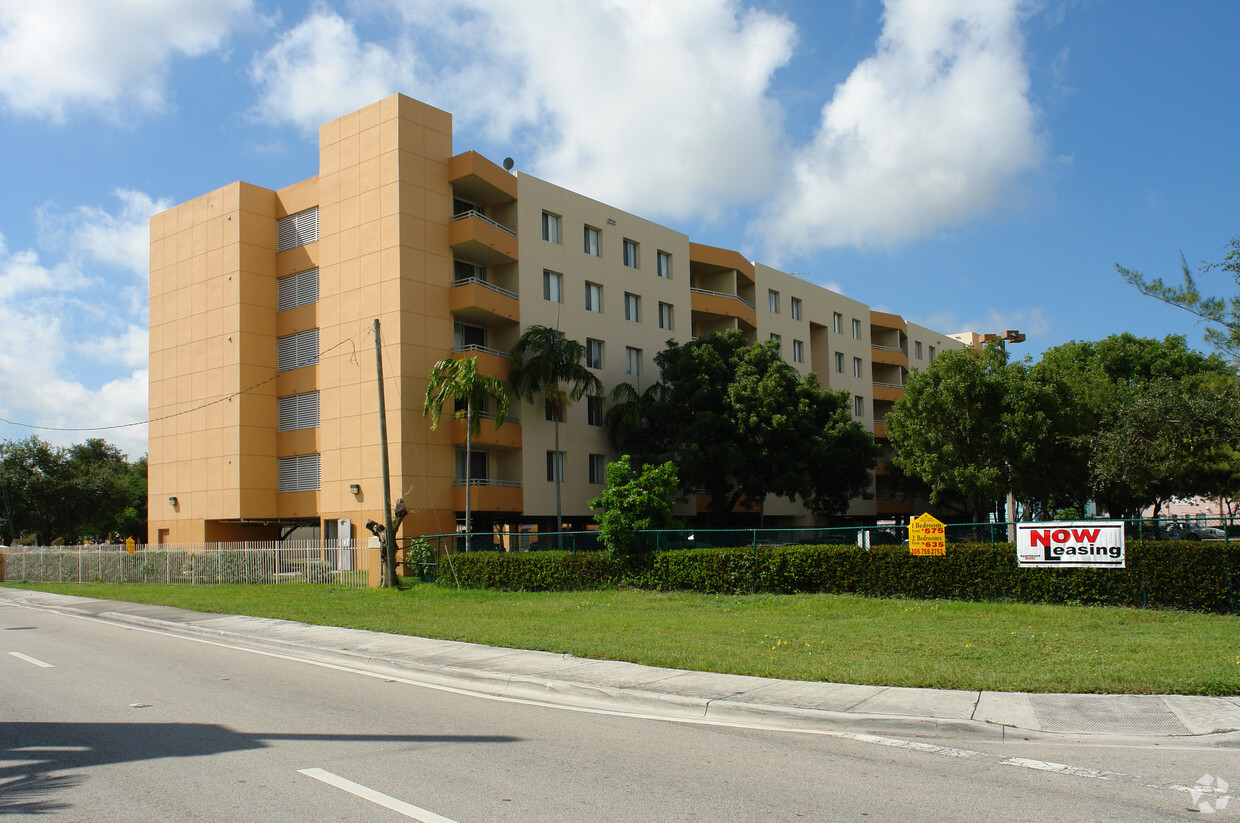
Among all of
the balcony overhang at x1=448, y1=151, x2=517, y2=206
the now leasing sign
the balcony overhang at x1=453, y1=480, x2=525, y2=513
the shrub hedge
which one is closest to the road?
the shrub hedge

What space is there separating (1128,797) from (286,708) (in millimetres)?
7929

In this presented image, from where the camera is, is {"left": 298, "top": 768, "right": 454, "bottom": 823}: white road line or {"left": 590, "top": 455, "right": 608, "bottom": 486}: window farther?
{"left": 590, "top": 455, "right": 608, "bottom": 486}: window

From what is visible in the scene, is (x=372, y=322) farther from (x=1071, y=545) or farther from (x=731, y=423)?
(x=1071, y=545)

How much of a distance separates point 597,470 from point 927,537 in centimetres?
2088

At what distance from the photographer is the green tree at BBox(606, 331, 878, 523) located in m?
37.5

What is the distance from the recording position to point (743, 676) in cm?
1063

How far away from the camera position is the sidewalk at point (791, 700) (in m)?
8.10

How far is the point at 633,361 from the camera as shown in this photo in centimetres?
4122

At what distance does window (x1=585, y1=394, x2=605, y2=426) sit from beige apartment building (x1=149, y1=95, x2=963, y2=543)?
0.29ft

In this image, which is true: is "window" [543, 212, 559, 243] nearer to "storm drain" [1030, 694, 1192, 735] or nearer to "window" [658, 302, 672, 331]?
"window" [658, 302, 672, 331]

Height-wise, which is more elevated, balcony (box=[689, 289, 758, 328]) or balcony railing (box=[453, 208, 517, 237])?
balcony railing (box=[453, 208, 517, 237])

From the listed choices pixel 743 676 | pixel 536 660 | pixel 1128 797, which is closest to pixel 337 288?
pixel 536 660

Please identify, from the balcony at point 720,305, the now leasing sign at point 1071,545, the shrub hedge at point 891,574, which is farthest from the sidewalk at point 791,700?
the balcony at point 720,305

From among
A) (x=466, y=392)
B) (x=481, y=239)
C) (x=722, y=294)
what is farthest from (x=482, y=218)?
(x=722, y=294)
